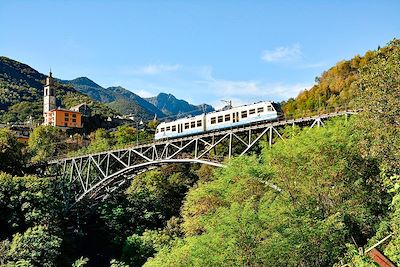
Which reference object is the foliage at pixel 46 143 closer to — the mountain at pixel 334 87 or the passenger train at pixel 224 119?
the passenger train at pixel 224 119

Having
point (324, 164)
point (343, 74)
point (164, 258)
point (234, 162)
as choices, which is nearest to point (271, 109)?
point (234, 162)

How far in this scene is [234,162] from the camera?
24406 mm

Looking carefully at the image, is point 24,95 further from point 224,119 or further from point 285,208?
point 285,208

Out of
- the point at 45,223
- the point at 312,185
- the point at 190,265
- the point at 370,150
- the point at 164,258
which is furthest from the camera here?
the point at 45,223

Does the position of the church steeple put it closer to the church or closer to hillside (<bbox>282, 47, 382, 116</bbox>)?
the church

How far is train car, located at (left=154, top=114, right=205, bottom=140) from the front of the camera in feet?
108

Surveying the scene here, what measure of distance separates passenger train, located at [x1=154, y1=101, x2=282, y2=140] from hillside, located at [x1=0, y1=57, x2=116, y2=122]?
56.8 meters

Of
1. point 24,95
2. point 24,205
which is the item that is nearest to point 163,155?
point 24,205

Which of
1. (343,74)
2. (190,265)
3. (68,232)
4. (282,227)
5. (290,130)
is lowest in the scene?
(68,232)

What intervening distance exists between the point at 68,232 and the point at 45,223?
4244 mm

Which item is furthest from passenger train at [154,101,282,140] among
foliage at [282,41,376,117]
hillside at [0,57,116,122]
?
hillside at [0,57,116,122]

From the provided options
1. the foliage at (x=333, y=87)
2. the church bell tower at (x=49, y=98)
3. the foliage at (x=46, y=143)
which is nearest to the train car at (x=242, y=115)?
the foliage at (x=333, y=87)

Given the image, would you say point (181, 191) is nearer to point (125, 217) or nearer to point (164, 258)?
point (125, 217)

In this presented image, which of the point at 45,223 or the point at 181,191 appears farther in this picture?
the point at 181,191
